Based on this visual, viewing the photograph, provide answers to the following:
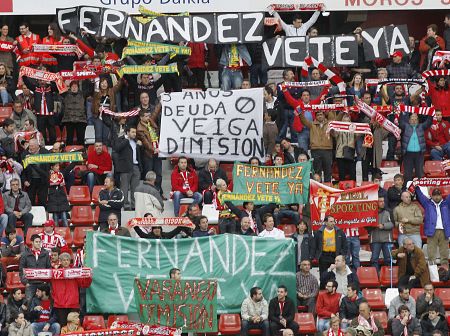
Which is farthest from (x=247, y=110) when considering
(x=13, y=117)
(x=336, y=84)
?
(x=13, y=117)

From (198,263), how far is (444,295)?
12.9 ft

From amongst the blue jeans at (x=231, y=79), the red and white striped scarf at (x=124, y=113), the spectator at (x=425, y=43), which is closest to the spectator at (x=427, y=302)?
the red and white striped scarf at (x=124, y=113)

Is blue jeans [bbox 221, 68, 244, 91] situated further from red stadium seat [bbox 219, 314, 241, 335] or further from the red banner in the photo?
red stadium seat [bbox 219, 314, 241, 335]

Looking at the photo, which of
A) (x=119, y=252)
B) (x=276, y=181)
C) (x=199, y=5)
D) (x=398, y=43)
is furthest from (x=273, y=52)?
(x=119, y=252)

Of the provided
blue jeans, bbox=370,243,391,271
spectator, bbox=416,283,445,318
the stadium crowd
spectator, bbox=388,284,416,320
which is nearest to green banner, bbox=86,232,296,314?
the stadium crowd

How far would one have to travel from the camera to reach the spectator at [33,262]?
2936 centimetres

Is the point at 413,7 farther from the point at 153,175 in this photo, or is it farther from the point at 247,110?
the point at 153,175

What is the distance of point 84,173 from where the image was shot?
32.6 metres

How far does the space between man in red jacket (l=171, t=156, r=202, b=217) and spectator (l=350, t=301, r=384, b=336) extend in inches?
177

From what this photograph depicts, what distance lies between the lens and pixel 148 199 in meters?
31.7

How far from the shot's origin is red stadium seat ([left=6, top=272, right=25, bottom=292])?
30109mm

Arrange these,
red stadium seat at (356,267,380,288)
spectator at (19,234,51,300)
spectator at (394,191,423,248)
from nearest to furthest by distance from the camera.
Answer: spectator at (19,234,51,300), red stadium seat at (356,267,380,288), spectator at (394,191,423,248)

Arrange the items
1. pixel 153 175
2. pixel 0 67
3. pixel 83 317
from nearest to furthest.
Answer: pixel 83 317, pixel 153 175, pixel 0 67

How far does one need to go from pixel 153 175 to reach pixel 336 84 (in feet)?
15.5
